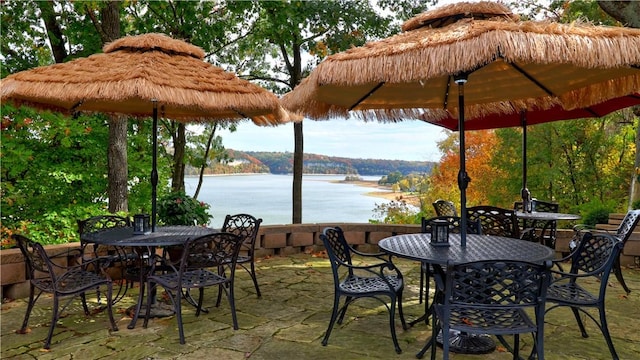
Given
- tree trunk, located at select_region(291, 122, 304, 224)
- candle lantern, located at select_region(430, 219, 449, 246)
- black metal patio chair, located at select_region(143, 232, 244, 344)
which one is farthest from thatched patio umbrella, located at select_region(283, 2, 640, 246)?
tree trunk, located at select_region(291, 122, 304, 224)

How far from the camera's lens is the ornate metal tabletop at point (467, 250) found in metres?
3.16

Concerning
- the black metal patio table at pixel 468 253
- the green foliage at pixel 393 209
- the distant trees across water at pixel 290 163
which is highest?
the distant trees across water at pixel 290 163

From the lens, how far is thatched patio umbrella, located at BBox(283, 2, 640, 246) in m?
2.75

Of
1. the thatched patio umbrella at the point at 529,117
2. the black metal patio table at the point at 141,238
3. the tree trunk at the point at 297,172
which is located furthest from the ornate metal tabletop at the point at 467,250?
the tree trunk at the point at 297,172

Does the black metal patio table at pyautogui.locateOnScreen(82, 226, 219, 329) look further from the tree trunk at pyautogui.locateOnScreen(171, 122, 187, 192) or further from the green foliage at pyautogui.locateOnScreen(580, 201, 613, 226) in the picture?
the tree trunk at pyautogui.locateOnScreen(171, 122, 187, 192)

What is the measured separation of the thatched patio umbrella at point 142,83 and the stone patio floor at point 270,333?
3.81 feet

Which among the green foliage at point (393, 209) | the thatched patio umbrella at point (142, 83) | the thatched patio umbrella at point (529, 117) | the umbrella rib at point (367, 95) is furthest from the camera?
the green foliage at point (393, 209)

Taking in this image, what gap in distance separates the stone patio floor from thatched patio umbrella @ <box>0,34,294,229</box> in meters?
1.16

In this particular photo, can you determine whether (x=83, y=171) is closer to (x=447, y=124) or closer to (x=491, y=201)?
(x=447, y=124)

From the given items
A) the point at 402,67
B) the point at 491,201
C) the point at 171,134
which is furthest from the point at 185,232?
the point at 491,201

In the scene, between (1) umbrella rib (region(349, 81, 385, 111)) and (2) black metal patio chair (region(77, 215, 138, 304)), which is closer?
(1) umbrella rib (region(349, 81, 385, 111))

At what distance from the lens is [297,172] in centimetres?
1019

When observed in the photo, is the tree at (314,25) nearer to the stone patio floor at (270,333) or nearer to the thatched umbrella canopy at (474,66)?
the thatched umbrella canopy at (474,66)

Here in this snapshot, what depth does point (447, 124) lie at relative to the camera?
646 centimetres
